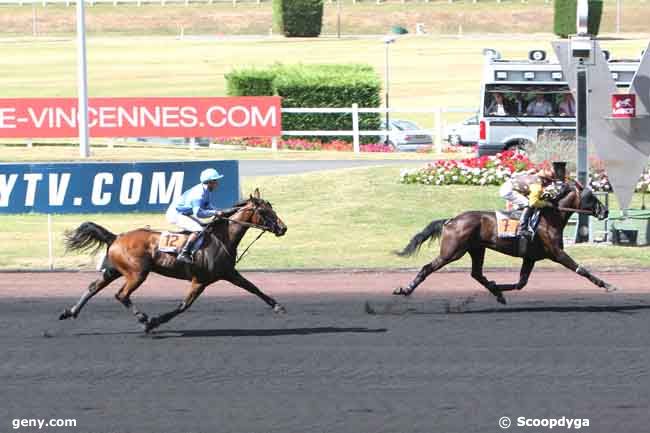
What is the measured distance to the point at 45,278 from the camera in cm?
1972

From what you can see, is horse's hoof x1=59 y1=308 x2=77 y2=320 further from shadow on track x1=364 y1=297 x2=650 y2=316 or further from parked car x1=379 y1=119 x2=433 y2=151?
parked car x1=379 y1=119 x2=433 y2=151

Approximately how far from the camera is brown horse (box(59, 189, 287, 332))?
14242mm

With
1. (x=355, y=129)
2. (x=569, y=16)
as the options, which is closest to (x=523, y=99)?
(x=355, y=129)

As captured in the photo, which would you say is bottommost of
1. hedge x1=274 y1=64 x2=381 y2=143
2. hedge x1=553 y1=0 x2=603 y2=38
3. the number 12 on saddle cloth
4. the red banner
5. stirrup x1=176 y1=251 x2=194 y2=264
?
stirrup x1=176 y1=251 x2=194 y2=264

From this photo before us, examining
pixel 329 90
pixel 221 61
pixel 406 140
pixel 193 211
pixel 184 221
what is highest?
pixel 221 61

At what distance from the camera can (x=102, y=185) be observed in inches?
886

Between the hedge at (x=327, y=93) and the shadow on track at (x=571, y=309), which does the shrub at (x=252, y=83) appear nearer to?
the hedge at (x=327, y=93)

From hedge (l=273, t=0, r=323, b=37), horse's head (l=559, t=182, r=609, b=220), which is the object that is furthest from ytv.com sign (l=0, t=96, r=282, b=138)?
hedge (l=273, t=0, r=323, b=37)

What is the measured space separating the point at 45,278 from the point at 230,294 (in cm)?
331

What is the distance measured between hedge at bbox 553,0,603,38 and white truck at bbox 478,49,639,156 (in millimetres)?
50950

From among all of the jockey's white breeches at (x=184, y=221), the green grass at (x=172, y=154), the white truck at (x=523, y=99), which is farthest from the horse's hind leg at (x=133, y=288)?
the green grass at (x=172, y=154)

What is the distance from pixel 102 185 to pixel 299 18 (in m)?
72.1

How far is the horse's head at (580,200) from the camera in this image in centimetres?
1596

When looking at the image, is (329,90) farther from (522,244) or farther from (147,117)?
(522,244)
